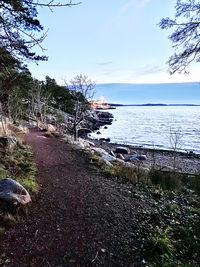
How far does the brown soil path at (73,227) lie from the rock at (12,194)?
0.28m

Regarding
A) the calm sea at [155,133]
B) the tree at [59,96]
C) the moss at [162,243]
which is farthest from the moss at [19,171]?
the tree at [59,96]

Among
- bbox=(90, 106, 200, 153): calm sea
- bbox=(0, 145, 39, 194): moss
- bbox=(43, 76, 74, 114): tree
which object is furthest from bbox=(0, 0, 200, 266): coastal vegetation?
bbox=(43, 76, 74, 114): tree

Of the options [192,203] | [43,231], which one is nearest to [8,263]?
[43,231]

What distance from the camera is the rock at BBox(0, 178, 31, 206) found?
315cm

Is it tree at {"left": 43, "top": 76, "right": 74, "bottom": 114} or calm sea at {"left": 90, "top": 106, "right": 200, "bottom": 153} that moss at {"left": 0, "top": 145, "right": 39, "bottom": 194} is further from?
tree at {"left": 43, "top": 76, "right": 74, "bottom": 114}

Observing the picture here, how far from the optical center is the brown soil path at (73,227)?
2.46 meters

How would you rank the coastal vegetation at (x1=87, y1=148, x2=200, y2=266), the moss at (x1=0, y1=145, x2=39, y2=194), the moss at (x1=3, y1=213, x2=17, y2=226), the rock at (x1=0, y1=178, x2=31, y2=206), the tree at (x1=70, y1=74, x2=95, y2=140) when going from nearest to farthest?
the coastal vegetation at (x1=87, y1=148, x2=200, y2=266), the moss at (x1=3, y1=213, x2=17, y2=226), the rock at (x1=0, y1=178, x2=31, y2=206), the moss at (x1=0, y1=145, x2=39, y2=194), the tree at (x1=70, y1=74, x2=95, y2=140)

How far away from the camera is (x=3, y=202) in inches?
123

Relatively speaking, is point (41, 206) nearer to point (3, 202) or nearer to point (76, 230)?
point (3, 202)

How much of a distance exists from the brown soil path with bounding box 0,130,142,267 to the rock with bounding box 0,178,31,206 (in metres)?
0.28

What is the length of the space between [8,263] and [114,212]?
7.45 feet

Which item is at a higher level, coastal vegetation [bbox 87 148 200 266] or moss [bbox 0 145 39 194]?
moss [bbox 0 145 39 194]

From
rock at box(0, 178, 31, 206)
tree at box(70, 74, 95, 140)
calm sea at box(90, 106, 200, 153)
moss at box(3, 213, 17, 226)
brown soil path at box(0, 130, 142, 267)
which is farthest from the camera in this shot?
calm sea at box(90, 106, 200, 153)

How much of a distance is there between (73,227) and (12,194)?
1.34 m
